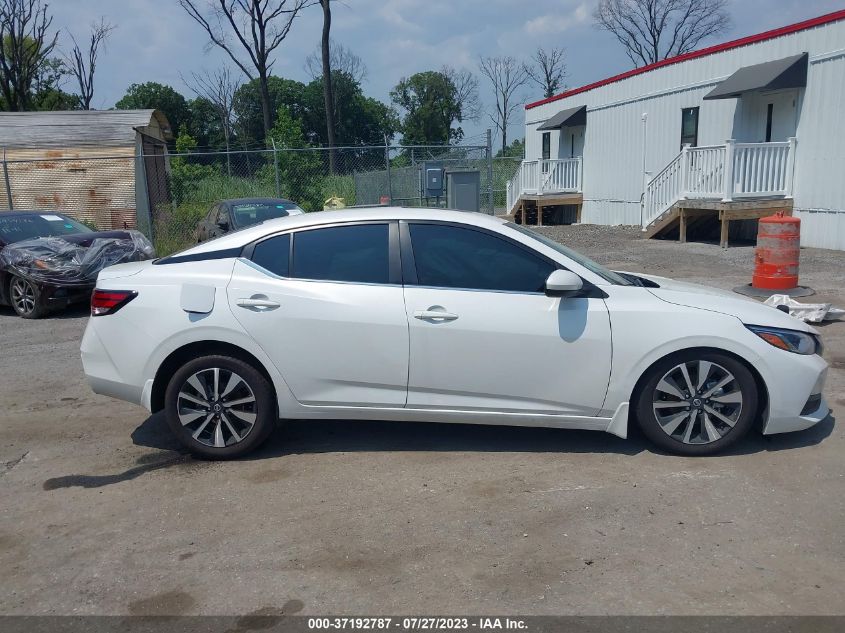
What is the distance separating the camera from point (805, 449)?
4.90 meters

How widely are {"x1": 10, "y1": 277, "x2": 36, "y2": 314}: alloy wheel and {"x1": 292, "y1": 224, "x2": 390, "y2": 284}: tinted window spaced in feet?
22.2

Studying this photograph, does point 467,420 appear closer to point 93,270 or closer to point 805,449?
point 805,449

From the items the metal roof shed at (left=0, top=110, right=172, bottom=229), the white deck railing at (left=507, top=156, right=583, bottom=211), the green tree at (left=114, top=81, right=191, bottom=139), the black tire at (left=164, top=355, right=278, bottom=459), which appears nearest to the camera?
the black tire at (left=164, top=355, right=278, bottom=459)

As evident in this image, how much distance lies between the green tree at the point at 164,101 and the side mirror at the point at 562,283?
56563mm

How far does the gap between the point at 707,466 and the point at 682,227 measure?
14326mm

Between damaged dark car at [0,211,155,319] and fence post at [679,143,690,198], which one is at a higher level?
fence post at [679,143,690,198]

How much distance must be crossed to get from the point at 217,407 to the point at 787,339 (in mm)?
3579

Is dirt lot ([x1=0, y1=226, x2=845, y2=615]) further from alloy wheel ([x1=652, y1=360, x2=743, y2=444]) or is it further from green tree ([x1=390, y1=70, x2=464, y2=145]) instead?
green tree ([x1=390, y1=70, x2=464, y2=145])

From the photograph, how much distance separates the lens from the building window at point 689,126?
19672 mm

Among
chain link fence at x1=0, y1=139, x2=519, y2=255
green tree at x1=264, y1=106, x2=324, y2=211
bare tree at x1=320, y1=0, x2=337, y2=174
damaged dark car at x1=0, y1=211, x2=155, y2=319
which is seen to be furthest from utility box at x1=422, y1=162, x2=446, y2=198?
bare tree at x1=320, y1=0, x2=337, y2=174

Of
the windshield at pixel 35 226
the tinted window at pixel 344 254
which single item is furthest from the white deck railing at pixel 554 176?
the tinted window at pixel 344 254

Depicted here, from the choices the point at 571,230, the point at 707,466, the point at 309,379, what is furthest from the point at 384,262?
the point at 571,230

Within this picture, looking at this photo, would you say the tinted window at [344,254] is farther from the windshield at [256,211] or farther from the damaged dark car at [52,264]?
the windshield at [256,211]

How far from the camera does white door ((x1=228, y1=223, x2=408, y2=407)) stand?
15.5 ft
